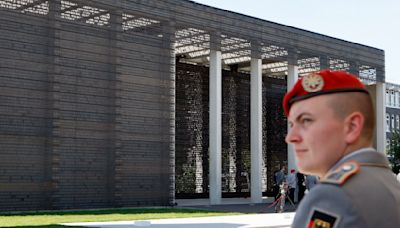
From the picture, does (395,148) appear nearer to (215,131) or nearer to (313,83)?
(215,131)

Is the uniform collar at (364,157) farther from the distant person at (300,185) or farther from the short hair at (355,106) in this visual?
the distant person at (300,185)

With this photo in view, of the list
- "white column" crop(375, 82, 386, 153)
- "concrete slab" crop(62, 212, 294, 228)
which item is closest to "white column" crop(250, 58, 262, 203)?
"white column" crop(375, 82, 386, 153)

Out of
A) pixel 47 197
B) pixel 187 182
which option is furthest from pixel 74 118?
pixel 187 182

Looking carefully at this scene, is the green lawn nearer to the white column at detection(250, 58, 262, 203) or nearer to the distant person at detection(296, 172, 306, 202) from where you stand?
the white column at detection(250, 58, 262, 203)

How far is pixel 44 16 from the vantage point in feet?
79.0

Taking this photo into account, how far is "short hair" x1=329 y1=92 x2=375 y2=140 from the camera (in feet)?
5.98

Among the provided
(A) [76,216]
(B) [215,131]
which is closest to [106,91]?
(A) [76,216]

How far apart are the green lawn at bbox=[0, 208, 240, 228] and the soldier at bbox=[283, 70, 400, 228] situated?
15544 millimetres

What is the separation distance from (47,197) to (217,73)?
10.4m

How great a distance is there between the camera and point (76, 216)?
21000mm

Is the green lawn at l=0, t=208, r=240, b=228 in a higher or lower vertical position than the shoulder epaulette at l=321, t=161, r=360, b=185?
lower

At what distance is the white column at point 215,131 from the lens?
30250 millimetres

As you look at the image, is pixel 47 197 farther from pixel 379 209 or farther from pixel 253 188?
pixel 379 209

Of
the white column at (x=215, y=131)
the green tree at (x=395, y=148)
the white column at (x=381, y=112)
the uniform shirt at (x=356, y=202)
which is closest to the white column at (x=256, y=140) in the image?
the white column at (x=215, y=131)
